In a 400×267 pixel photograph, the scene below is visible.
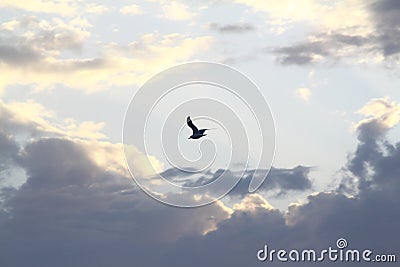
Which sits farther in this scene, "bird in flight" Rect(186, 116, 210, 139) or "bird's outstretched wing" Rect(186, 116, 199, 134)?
"bird's outstretched wing" Rect(186, 116, 199, 134)

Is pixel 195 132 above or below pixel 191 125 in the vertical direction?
below

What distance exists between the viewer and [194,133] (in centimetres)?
11944

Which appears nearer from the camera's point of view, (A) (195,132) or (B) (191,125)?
(A) (195,132)

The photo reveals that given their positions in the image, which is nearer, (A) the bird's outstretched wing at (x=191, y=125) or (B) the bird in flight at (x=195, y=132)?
(B) the bird in flight at (x=195, y=132)
